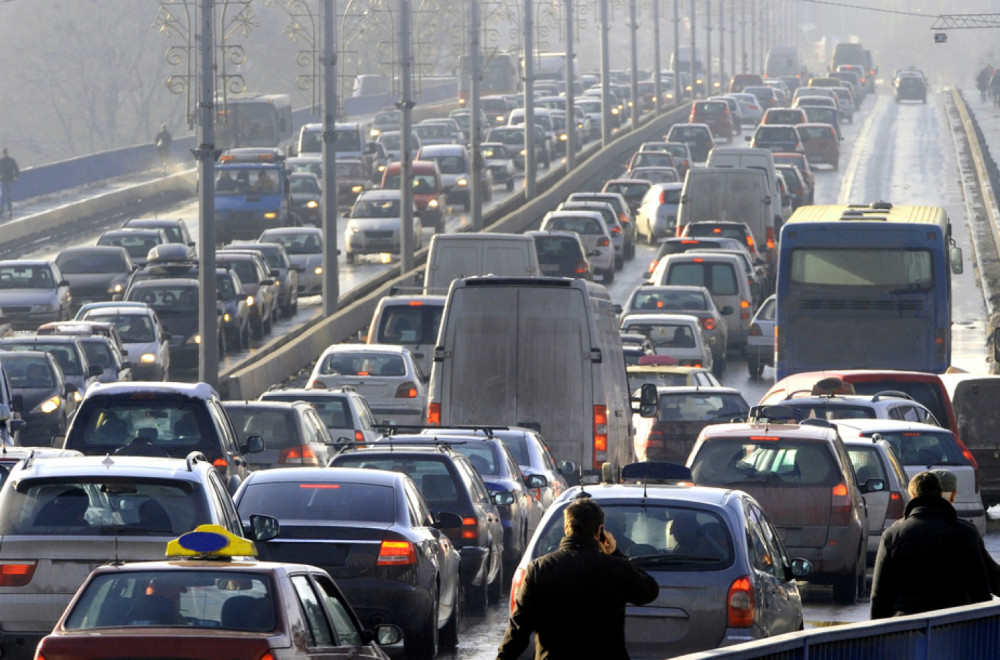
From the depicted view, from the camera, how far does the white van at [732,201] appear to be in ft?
165

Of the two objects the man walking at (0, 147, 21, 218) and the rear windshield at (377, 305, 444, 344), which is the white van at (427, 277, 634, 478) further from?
the man walking at (0, 147, 21, 218)

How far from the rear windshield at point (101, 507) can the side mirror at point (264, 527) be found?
1.36 ft

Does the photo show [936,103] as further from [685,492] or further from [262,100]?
[685,492]

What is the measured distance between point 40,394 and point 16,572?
17557 millimetres

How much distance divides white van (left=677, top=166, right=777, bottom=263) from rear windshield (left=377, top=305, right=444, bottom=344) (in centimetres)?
1810

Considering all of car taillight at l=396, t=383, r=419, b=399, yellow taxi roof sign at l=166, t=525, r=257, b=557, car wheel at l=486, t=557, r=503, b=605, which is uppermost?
yellow taxi roof sign at l=166, t=525, r=257, b=557

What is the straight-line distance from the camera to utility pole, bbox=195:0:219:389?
2967cm

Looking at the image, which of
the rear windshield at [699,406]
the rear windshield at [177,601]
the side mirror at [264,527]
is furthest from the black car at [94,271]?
the rear windshield at [177,601]

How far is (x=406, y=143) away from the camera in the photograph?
4594 cm

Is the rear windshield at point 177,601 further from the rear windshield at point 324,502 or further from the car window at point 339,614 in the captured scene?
the rear windshield at point 324,502

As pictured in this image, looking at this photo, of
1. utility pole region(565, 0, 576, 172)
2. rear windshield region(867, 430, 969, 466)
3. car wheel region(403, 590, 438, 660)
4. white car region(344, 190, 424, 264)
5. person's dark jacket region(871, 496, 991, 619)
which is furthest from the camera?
utility pole region(565, 0, 576, 172)

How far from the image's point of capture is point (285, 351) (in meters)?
36.5

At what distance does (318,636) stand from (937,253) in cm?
2166

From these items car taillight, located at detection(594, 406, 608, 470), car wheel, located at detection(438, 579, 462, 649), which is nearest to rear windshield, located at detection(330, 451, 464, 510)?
car wheel, located at detection(438, 579, 462, 649)
